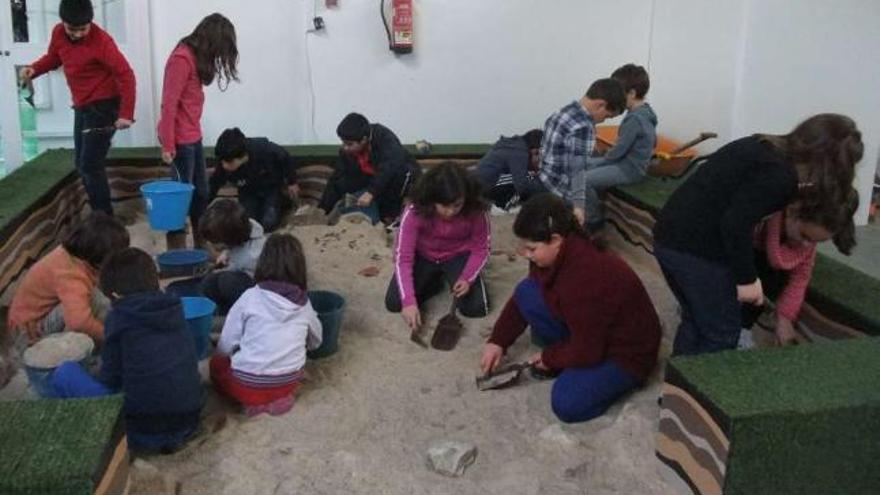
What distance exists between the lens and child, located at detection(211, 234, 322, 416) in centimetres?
261

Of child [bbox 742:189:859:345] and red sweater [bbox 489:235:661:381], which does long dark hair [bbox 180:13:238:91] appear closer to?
red sweater [bbox 489:235:661:381]

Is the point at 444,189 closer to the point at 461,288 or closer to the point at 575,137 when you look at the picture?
the point at 461,288

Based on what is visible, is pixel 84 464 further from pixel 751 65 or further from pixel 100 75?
pixel 751 65

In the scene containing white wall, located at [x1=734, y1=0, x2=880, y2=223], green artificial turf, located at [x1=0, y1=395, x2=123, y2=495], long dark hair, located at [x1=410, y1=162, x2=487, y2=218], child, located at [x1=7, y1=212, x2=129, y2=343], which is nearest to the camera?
green artificial turf, located at [x1=0, y1=395, x2=123, y2=495]

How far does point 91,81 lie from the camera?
404 cm

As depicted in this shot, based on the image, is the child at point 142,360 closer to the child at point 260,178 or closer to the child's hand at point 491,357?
the child's hand at point 491,357

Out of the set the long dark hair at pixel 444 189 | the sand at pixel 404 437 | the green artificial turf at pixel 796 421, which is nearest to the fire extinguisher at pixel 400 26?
the long dark hair at pixel 444 189

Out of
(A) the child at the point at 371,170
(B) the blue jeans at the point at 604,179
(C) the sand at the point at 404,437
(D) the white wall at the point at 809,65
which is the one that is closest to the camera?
(C) the sand at the point at 404,437

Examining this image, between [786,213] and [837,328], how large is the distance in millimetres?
525

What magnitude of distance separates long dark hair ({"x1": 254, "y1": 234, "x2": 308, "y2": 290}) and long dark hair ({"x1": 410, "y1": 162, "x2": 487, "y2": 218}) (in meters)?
0.71

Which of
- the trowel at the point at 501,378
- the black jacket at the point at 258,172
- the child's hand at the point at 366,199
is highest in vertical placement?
the black jacket at the point at 258,172

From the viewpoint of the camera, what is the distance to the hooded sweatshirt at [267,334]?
103 inches

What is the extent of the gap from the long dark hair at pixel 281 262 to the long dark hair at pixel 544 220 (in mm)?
708

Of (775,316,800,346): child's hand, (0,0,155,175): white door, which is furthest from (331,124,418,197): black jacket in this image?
(775,316,800,346): child's hand
